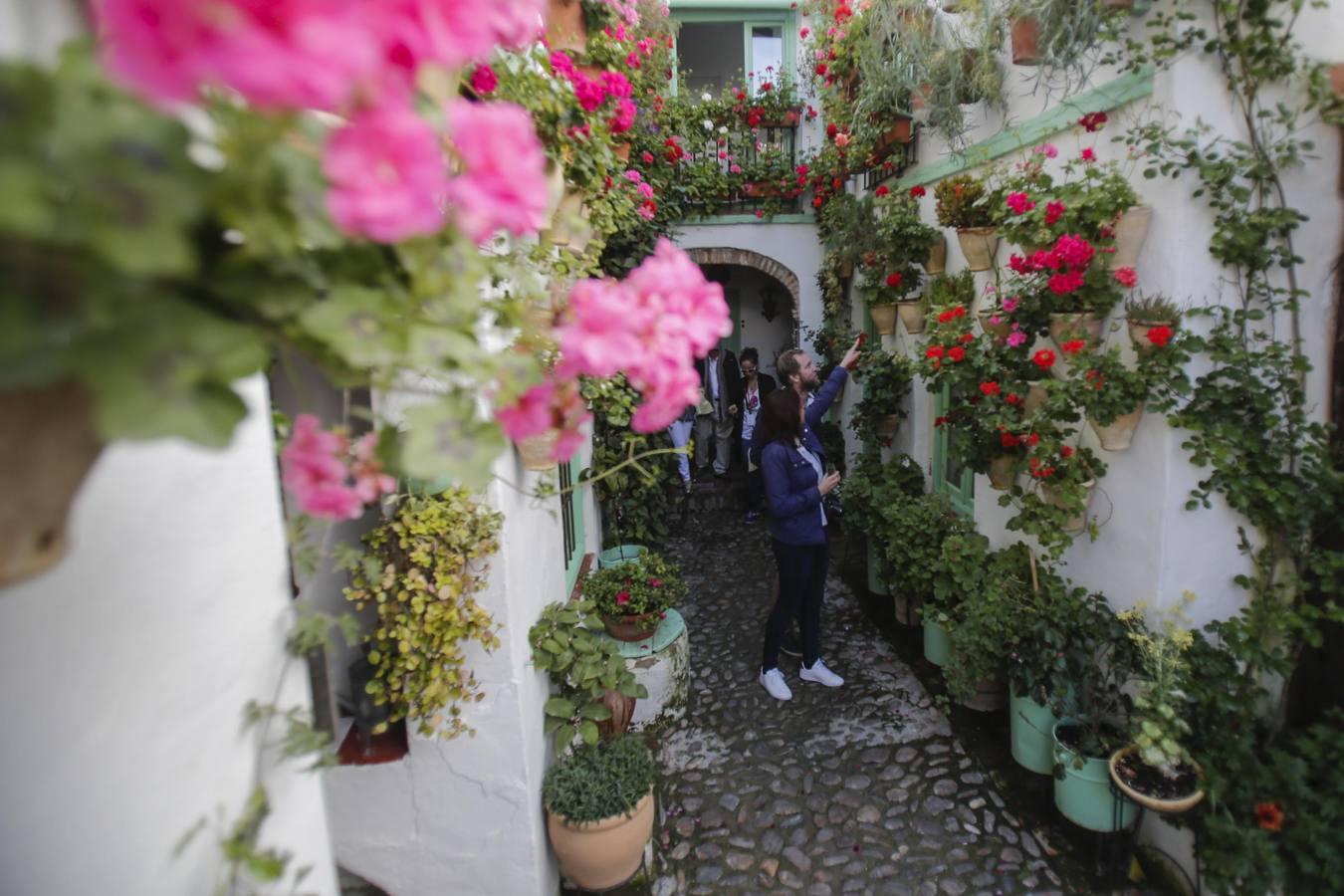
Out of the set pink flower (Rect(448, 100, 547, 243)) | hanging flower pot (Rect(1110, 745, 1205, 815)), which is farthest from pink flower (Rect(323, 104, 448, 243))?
hanging flower pot (Rect(1110, 745, 1205, 815))

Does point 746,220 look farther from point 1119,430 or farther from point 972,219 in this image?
point 1119,430

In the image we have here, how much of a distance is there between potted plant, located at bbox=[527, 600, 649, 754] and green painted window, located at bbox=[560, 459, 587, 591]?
3.39ft

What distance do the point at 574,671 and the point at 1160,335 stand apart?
9.34ft

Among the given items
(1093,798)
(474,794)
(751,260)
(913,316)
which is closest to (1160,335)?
(1093,798)

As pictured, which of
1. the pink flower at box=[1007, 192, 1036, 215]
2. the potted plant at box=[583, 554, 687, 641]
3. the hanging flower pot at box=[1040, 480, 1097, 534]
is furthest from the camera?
the potted plant at box=[583, 554, 687, 641]

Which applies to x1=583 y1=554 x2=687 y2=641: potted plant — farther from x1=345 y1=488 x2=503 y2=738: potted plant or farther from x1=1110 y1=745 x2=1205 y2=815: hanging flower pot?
x1=1110 y1=745 x2=1205 y2=815: hanging flower pot

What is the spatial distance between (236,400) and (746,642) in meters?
5.19

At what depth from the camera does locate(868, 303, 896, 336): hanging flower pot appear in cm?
599

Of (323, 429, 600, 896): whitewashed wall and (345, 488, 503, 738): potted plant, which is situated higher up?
(345, 488, 503, 738): potted plant

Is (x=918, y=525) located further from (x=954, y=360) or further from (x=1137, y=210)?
(x=1137, y=210)

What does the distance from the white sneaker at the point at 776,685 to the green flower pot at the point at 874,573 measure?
137 centimetres

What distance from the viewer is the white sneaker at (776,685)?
15.5ft

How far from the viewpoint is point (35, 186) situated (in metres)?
0.52

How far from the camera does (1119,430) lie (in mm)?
3305
